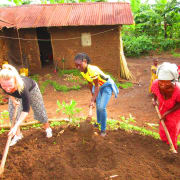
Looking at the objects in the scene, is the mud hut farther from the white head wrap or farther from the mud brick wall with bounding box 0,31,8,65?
A: the white head wrap

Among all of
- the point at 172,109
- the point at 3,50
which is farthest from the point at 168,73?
the point at 3,50

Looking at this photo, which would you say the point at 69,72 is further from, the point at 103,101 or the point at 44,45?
the point at 103,101

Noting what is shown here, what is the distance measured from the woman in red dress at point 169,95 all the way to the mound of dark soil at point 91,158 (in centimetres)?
38

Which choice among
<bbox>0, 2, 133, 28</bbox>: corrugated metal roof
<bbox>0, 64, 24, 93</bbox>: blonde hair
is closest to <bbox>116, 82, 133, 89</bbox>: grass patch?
<bbox>0, 2, 133, 28</bbox>: corrugated metal roof

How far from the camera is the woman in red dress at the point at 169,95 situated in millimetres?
2239

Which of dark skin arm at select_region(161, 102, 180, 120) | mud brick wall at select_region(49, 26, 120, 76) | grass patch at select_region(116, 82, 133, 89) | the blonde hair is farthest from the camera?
mud brick wall at select_region(49, 26, 120, 76)

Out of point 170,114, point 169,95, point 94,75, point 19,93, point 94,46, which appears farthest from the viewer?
point 94,46

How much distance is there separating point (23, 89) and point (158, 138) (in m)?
2.44

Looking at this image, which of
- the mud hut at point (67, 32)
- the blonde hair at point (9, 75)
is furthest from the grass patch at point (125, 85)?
the blonde hair at point (9, 75)

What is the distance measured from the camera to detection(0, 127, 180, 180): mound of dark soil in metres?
2.26

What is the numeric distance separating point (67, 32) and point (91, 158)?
698 cm

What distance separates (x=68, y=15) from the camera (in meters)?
8.30

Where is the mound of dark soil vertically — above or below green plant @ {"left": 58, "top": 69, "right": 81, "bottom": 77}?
below

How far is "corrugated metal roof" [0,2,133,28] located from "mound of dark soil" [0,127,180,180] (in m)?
5.96
